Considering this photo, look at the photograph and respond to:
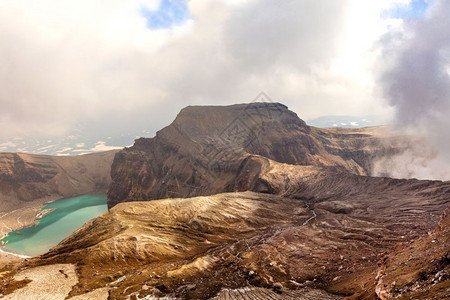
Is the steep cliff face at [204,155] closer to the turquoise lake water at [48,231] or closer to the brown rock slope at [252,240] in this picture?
the turquoise lake water at [48,231]

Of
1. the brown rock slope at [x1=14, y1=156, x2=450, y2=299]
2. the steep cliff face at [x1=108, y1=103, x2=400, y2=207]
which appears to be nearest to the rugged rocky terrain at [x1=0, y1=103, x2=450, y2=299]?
the brown rock slope at [x1=14, y1=156, x2=450, y2=299]

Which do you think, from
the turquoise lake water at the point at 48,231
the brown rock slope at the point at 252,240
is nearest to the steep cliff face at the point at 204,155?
the turquoise lake water at the point at 48,231

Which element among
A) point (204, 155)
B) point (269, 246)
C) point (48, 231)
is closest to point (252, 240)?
point (269, 246)

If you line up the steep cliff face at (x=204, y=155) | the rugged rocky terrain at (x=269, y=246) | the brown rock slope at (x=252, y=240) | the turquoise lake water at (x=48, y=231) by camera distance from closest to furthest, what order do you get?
1. the rugged rocky terrain at (x=269, y=246)
2. the brown rock slope at (x=252, y=240)
3. the turquoise lake water at (x=48, y=231)
4. the steep cliff face at (x=204, y=155)

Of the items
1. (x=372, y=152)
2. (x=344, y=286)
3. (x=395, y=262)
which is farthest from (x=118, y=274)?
(x=372, y=152)

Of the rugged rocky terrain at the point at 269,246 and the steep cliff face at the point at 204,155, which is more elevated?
the steep cliff face at the point at 204,155

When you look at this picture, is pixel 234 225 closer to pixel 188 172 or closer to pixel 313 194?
pixel 313 194
